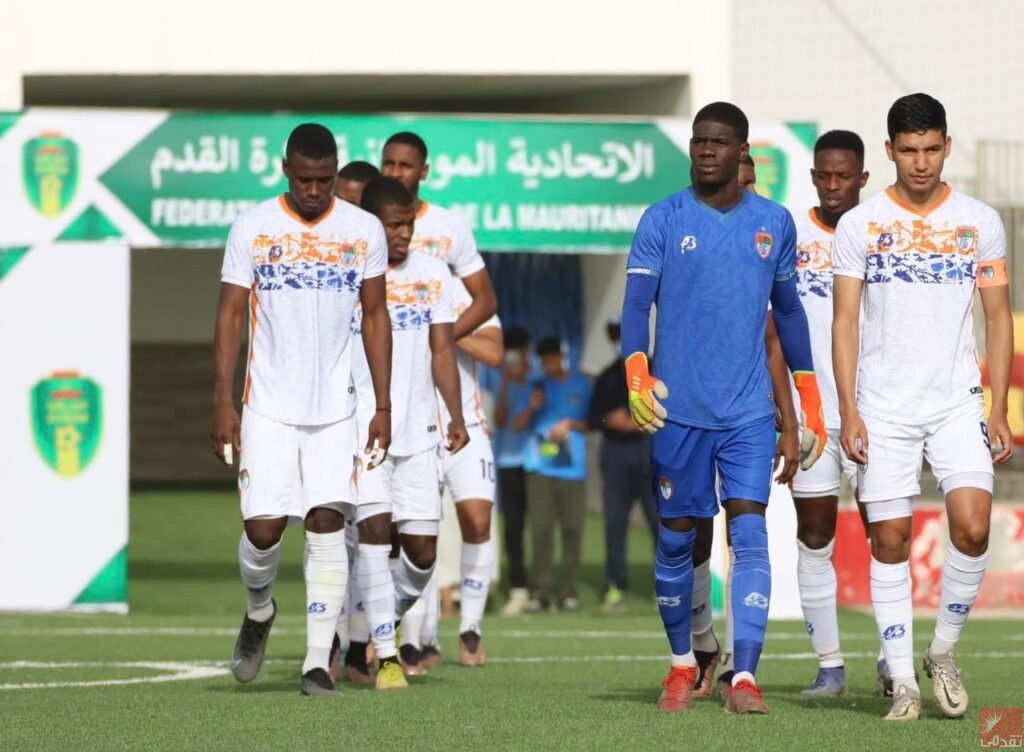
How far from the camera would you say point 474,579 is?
35.7 ft

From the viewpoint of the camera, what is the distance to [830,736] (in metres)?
6.78

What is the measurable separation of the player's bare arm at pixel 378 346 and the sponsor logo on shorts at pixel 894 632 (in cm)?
225

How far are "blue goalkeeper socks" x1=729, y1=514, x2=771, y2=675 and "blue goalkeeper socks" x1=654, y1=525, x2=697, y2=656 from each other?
0.29 m

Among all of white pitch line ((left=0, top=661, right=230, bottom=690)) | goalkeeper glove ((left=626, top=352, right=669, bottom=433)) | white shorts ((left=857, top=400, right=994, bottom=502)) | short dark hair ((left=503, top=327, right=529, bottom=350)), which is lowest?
white pitch line ((left=0, top=661, right=230, bottom=690))

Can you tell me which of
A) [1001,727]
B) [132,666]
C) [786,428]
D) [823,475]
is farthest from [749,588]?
[132,666]

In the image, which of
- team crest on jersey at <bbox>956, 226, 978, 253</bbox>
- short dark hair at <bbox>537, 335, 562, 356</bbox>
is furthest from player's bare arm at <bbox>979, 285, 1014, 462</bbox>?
short dark hair at <bbox>537, 335, 562, 356</bbox>

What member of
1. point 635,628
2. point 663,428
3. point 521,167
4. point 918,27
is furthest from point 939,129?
point 918,27

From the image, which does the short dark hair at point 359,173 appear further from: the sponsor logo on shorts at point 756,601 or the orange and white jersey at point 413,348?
the sponsor logo on shorts at point 756,601

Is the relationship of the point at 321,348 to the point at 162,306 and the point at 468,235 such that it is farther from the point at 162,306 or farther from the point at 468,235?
the point at 162,306

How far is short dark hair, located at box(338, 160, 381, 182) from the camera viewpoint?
1034cm

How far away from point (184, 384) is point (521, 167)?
51.6ft

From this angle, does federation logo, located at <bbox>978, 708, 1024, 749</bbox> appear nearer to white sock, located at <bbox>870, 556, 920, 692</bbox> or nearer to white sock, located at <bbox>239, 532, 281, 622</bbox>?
white sock, located at <bbox>870, 556, 920, 692</bbox>

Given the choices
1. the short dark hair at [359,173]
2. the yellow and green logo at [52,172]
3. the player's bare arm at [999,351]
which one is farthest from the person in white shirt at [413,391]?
the yellow and green logo at [52,172]

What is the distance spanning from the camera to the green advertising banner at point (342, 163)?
1557 cm
